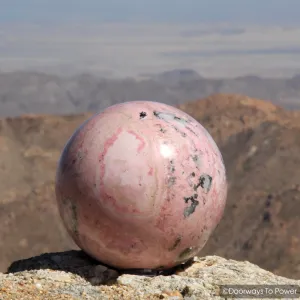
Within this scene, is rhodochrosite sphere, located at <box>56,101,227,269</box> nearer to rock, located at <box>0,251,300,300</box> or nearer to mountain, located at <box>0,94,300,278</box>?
rock, located at <box>0,251,300,300</box>

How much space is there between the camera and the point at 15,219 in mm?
36375

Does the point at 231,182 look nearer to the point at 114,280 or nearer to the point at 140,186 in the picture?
the point at 114,280

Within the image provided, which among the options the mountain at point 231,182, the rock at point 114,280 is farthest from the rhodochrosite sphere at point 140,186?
the mountain at point 231,182

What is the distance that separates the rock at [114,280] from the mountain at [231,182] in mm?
20470

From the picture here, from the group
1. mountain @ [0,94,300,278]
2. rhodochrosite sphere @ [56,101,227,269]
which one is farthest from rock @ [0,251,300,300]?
mountain @ [0,94,300,278]

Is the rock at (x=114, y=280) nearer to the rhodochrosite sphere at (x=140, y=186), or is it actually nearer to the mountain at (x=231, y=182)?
the rhodochrosite sphere at (x=140, y=186)

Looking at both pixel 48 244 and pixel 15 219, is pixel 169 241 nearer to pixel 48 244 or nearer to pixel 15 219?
pixel 48 244

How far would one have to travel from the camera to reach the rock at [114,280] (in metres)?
7.05

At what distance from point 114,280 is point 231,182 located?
3505 cm

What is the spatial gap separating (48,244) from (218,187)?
90.0ft

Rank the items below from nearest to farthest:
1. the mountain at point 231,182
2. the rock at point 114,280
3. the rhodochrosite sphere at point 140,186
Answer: the rock at point 114,280
the rhodochrosite sphere at point 140,186
the mountain at point 231,182

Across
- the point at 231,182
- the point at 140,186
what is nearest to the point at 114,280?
the point at 140,186

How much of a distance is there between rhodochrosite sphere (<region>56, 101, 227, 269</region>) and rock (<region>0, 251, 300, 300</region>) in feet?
0.93

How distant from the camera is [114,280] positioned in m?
7.71
